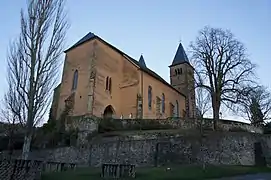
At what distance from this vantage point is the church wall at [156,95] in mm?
37944

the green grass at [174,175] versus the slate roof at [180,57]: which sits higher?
the slate roof at [180,57]

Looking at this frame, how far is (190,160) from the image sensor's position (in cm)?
2120

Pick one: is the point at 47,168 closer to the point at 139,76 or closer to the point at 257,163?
the point at 257,163

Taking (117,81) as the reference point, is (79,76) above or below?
below

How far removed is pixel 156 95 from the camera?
1610 inches

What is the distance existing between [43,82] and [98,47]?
708 inches

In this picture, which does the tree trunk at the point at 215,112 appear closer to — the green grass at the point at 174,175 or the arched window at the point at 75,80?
the green grass at the point at 174,175

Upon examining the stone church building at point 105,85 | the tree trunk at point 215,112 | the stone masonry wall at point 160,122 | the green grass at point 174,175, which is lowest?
the green grass at point 174,175

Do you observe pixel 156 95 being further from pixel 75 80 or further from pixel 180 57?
pixel 180 57

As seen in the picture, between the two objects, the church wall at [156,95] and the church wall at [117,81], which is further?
the church wall at [156,95]

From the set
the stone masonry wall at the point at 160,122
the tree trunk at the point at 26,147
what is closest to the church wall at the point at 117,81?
the stone masonry wall at the point at 160,122

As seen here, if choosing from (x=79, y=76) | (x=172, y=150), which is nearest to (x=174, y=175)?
(x=172, y=150)

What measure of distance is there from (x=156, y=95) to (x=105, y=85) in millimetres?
9094

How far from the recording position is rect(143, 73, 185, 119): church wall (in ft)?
124
